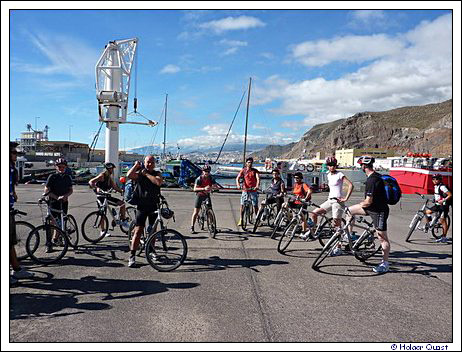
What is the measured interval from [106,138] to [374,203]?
21092mm

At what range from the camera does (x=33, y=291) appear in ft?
15.4

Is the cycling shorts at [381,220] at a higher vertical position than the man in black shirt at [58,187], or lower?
lower

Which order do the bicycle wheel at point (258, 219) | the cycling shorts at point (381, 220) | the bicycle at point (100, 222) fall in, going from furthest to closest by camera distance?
the bicycle wheel at point (258, 219) → the bicycle at point (100, 222) → the cycling shorts at point (381, 220)

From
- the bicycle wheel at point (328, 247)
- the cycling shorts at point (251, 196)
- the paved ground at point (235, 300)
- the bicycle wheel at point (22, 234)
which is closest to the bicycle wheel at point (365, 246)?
the paved ground at point (235, 300)

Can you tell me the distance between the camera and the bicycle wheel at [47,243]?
19.4 ft

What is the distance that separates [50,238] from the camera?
20.2ft

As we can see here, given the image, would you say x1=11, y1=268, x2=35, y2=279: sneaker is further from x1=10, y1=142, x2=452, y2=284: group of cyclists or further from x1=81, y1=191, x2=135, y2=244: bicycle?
x1=81, y1=191, x2=135, y2=244: bicycle

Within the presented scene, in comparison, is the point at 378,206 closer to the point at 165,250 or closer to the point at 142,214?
the point at 165,250

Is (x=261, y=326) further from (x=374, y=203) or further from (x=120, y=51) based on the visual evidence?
(x=120, y=51)

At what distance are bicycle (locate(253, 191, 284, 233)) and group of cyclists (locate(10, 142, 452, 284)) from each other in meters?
0.10

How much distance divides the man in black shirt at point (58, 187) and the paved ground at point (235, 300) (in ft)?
3.39

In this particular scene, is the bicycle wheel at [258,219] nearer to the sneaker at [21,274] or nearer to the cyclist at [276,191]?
the cyclist at [276,191]

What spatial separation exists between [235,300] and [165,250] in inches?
70.4

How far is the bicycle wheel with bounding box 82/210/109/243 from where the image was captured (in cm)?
768
